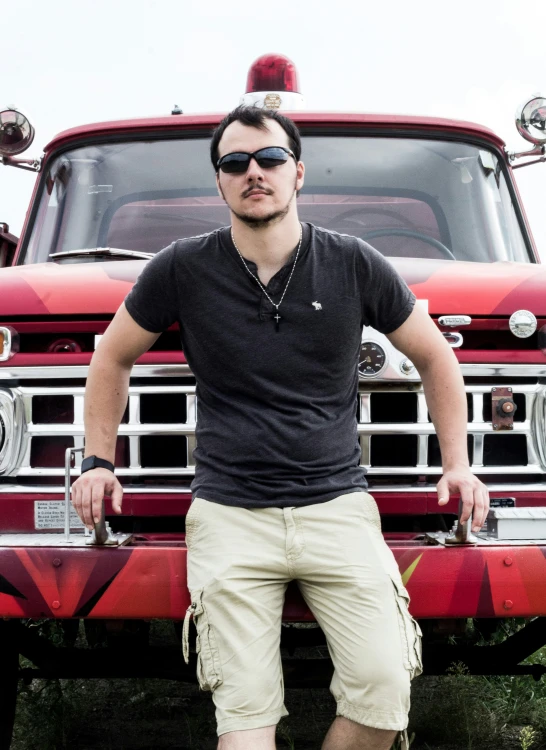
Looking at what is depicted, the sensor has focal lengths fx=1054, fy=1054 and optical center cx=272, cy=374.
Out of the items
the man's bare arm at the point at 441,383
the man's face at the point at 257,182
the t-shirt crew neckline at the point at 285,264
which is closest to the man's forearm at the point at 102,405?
the t-shirt crew neckline at the point at 285,264

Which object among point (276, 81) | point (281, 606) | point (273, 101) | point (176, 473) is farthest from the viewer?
point (276, 81)

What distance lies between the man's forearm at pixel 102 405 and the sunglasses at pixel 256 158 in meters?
0.66

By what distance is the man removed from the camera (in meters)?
2.80

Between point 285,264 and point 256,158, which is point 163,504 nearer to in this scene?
point 285,264

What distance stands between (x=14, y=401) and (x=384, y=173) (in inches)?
76.7

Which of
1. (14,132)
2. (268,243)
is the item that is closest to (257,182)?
(268,243)

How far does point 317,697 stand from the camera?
4883mm

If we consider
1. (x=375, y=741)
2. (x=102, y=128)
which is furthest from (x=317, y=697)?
(x=102, y=128)

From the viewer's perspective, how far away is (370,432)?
328cm

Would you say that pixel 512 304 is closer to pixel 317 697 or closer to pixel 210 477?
pixel 210 477

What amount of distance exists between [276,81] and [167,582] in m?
2.98

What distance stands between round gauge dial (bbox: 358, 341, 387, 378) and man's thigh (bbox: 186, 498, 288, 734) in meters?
0.57

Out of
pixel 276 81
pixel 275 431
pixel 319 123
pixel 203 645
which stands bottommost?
pixel 203 645

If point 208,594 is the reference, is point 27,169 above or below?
above
